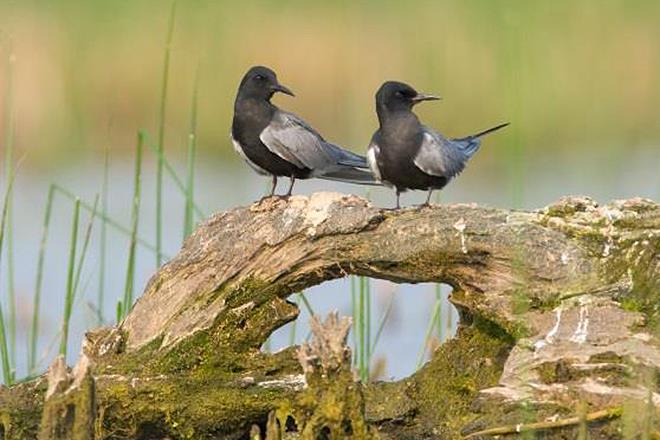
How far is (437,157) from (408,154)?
107mm

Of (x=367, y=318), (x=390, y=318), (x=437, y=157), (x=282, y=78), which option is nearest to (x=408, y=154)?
(x=437, y=157)

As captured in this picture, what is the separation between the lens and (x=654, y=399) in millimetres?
4324

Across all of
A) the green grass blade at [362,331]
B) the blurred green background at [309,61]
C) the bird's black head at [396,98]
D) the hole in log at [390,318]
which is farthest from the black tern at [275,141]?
the blurred green background at [309,61]

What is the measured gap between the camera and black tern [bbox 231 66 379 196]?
595cm

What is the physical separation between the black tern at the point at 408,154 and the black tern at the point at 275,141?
1.60ft

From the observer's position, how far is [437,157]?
5449 mm

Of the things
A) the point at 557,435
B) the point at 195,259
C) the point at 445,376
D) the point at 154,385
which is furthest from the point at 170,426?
the point at 557,435

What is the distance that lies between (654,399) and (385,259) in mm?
891

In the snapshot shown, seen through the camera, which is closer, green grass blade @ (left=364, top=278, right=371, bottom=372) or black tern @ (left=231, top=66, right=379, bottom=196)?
green grass blade @ (left=364, top=278, right=371, bottom=372)

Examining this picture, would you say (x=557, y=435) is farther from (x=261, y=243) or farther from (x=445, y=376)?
(x=261, y=243)

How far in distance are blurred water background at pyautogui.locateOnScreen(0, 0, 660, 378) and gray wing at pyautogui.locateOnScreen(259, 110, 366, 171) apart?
3572 mm

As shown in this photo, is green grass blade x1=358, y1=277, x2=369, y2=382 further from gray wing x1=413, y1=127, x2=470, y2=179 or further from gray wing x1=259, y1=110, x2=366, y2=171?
gray wing x1=259, y1=110, x2=366, y2=171


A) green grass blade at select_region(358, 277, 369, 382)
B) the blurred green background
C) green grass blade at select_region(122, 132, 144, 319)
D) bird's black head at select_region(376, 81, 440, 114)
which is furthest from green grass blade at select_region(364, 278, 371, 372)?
the blurred green background

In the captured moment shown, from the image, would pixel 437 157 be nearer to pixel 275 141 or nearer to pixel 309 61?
pixel 275 141
